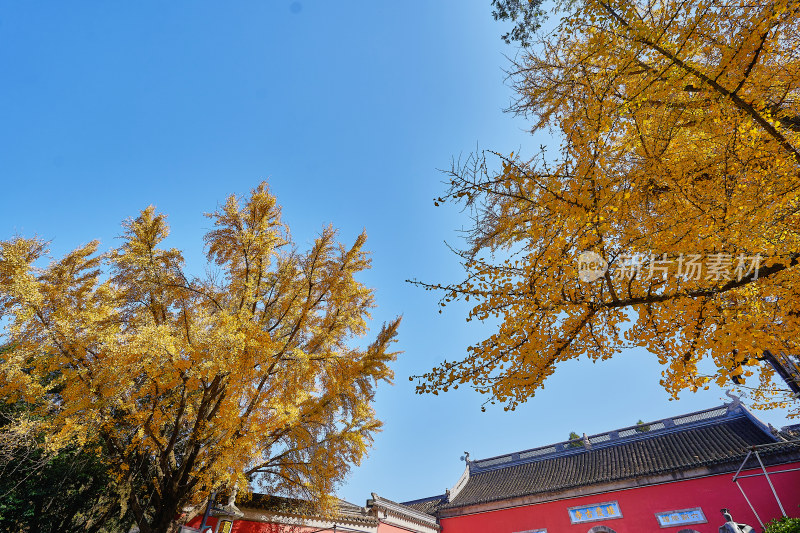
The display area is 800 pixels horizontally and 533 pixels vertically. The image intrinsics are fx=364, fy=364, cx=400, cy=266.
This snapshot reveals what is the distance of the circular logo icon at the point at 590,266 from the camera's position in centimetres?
337

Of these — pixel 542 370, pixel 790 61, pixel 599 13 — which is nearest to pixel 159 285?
pixel 542 370

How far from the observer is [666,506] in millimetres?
11977

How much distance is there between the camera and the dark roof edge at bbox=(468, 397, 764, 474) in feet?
47.4

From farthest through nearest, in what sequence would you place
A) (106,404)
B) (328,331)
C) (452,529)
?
(452,529), (328,331), (106,404)

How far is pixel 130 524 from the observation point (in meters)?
10.1

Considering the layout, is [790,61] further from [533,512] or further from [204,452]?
[533,512]

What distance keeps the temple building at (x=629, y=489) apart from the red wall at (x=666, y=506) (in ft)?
0.09

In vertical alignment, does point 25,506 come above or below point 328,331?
below

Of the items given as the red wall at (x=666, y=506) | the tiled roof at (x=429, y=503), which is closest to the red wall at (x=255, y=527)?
the red wall at (x=666, y=506)

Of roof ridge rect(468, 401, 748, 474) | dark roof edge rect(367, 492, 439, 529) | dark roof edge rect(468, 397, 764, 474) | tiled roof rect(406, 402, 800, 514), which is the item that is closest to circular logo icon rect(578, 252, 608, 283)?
dark roof edge rect(367, 492, 439, 529)

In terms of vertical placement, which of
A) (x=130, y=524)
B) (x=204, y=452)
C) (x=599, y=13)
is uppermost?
(x=599, y=13)

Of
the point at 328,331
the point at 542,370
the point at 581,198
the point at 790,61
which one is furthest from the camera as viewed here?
the point at 328,331

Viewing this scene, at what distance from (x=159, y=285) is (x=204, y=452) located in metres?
3.59

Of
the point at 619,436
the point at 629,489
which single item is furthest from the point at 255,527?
the point at 619,436
